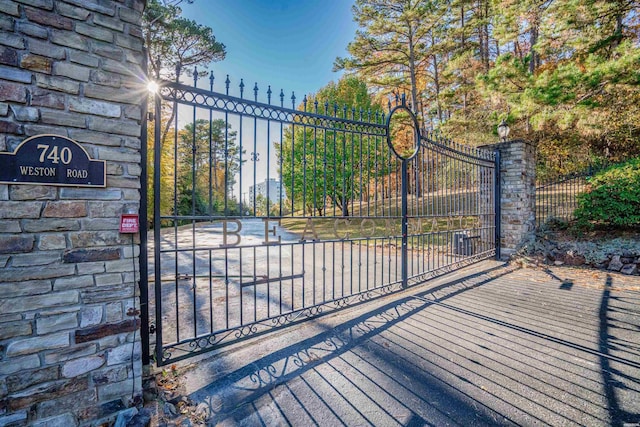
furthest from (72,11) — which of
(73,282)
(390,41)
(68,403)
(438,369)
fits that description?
(390,41)

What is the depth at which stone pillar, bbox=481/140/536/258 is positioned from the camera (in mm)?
6215

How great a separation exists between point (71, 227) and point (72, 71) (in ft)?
2.94

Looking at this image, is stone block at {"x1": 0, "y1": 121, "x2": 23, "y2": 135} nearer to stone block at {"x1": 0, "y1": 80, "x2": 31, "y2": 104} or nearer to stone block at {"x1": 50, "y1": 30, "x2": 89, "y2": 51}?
stone block at {"x1": 0, "y1": 80, "x2": 31, "y2": 104}

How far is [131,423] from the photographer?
1635mm

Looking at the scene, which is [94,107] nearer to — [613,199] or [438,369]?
[438,369]

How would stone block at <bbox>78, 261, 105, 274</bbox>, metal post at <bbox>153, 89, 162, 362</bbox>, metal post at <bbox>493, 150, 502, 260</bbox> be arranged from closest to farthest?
stone block at <bbox>78, 261, 105, 274</bbox> → metal post at <bbox>153, 89, 162, 362</bbox> → metal post at <bbox>493, 150, 502, 260</bbox>

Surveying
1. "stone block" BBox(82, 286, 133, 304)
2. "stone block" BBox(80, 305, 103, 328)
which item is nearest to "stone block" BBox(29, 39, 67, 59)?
"stone block" BBox(82, 286, 133, 304)

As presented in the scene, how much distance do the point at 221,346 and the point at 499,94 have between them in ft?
32.2

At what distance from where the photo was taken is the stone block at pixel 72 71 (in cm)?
158

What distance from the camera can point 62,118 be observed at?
5.23ft

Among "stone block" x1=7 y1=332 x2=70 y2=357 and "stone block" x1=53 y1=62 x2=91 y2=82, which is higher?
"stone block" x1=53 y1=62 x2=91 y2=82

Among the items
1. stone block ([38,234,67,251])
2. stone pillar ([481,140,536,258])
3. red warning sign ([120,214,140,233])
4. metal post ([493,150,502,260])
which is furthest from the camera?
metal post ([493,150,502,260])

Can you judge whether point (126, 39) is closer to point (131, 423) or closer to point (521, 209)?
point (131, 423)

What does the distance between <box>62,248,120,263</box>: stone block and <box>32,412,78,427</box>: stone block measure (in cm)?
87
